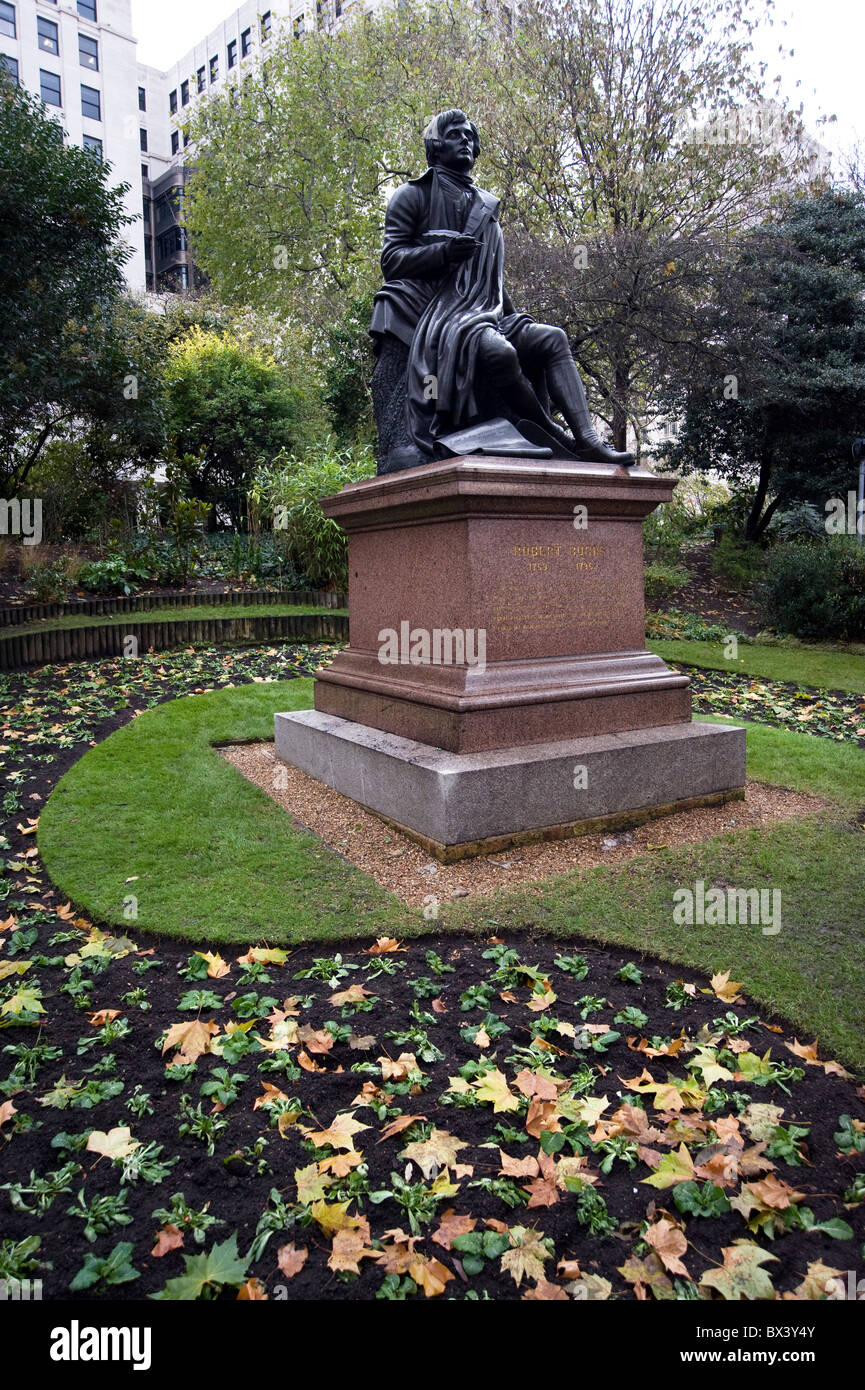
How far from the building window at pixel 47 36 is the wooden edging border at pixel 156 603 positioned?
4695cm

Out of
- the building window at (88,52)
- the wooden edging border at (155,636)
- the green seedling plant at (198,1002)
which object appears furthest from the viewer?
the building window at (88,52)

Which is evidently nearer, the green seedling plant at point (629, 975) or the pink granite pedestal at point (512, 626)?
the green seedling plant at point (629, 975)

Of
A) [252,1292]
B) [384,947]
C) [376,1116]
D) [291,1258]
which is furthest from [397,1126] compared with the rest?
[384,947]

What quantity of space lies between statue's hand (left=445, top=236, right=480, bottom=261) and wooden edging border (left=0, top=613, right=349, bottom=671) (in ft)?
22.6

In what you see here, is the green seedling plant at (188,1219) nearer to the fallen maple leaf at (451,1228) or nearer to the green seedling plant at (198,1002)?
the fallen maple leaf at (451,1228)

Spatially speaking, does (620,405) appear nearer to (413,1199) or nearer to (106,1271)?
(413,1199)

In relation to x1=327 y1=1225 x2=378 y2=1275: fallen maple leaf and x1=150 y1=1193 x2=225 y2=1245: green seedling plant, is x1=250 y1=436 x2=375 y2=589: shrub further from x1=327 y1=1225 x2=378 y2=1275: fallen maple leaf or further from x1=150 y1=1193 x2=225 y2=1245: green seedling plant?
x1=327 y1=1225 x2=378 y2=1275: fallen maple leaf

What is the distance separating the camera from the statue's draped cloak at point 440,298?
5328 mm

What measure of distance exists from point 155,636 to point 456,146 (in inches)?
284

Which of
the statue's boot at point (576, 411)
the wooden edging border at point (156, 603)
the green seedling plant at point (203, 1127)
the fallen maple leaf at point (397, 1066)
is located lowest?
the green seedling plant at point (203, 1127)

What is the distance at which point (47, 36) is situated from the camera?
4472 cm

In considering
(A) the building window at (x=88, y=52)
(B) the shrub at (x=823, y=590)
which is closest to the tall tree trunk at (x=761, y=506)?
(B) the shrub at (x=823, y=590)

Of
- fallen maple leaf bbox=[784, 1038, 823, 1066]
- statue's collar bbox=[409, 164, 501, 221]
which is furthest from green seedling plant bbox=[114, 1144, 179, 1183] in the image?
statue's collar bbox=[409, 164, 501, 221]

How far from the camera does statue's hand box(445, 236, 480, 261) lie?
211 inches
